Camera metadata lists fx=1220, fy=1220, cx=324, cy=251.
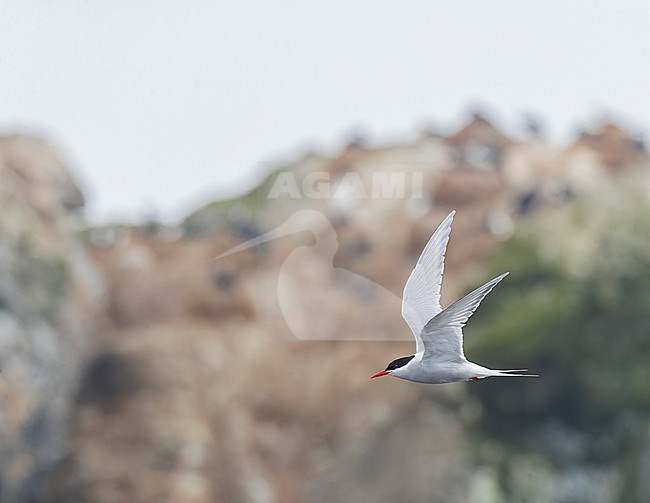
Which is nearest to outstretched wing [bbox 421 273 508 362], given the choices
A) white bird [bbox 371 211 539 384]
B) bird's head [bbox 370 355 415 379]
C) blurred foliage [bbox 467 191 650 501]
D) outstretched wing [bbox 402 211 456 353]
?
white bird [bbox 371 211 539 384]

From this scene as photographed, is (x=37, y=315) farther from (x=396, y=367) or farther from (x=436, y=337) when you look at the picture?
(x=436, y=337)

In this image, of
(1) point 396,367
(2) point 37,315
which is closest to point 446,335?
(1) point 396,367

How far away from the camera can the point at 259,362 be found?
3912 centimetres

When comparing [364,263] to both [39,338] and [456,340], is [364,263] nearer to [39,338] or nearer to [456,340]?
[39,338]

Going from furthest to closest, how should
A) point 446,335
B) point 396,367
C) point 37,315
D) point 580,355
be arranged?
point 37,315 < point 580,355 < point 396,367 < point 446,335

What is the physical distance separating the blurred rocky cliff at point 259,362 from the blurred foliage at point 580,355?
11 cm

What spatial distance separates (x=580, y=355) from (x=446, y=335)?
2412cm

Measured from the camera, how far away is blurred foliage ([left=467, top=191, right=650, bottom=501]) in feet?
110

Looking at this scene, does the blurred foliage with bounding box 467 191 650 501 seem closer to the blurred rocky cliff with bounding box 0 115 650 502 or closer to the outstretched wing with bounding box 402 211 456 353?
the blurred rocky cliff with bounding box 0 115 650 502

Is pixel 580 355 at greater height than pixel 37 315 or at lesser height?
lesser

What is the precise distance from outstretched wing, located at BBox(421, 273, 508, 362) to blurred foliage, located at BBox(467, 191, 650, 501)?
23.0 m

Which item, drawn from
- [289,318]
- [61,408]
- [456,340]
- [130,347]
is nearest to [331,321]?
[289,318]

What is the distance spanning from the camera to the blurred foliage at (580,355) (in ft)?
110

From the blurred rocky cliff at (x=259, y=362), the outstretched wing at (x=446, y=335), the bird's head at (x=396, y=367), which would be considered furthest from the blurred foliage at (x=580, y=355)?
the outstretched wing at (x=446, y=335)
